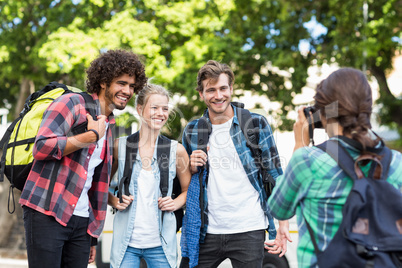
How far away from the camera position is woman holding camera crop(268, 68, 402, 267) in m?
1.93

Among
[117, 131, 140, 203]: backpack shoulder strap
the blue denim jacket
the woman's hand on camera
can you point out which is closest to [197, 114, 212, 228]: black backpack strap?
the blue denim jacket

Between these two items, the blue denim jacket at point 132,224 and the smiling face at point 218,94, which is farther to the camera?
the smiling face at point 218,94

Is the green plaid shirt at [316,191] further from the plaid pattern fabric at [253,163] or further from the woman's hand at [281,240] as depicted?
the plaid pattern fabric at [253,163]

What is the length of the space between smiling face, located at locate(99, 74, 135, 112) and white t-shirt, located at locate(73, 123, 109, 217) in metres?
0.25

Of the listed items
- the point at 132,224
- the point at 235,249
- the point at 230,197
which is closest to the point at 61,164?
the point at 132,224

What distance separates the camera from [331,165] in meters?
1.96

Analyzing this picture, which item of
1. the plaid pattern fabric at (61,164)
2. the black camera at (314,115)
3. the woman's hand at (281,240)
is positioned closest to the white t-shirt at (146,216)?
the plaid pattern fabric at (61,164)

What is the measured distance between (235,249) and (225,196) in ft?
1.32

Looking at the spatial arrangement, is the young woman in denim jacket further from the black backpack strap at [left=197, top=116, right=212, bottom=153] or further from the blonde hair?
the black backpack strap at [left=197, top=116, right=212, bottom=153]

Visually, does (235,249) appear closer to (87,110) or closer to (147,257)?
(147,257)

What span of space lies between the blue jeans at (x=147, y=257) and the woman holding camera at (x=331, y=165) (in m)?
1.41

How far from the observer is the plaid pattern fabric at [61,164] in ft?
8.99

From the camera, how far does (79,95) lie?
9.91 feet

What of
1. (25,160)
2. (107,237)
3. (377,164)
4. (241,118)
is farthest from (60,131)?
(107,237)
